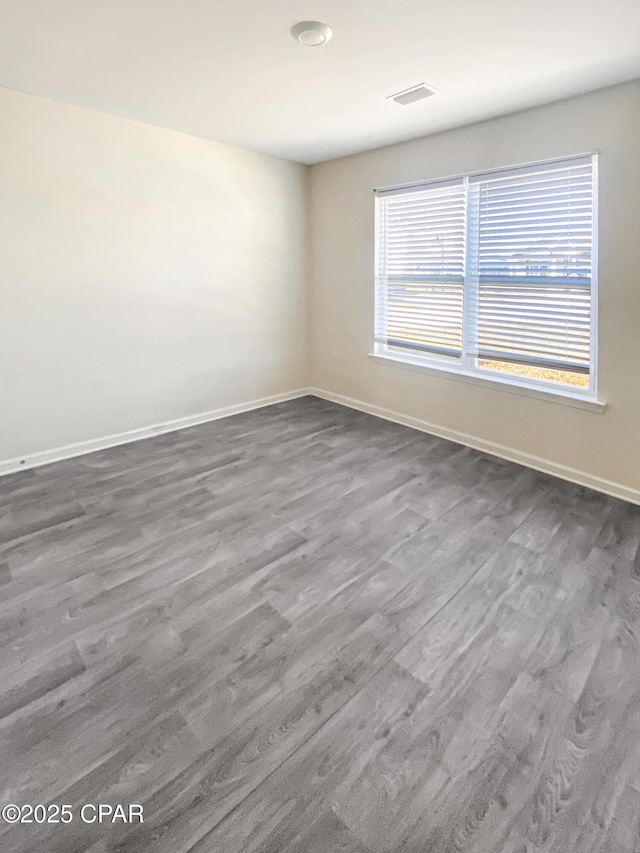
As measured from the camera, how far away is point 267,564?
7.98 ft

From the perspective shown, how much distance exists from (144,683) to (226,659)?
303 millimetres

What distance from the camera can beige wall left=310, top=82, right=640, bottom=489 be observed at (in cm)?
293

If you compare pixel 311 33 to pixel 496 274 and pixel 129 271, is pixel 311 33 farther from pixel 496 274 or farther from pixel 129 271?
pixel 129 271

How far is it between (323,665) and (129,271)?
11.2ft

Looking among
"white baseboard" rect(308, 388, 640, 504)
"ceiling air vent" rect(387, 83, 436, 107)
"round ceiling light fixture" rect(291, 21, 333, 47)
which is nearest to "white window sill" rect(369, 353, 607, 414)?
"white baseboard" rect(308, 388, 640, 504)

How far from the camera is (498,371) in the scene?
3.80 m

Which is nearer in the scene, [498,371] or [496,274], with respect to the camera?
[496,274]

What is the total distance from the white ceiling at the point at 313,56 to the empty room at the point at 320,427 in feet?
0.07

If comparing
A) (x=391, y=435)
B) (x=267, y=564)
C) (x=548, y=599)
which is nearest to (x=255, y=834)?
(x=267, y=564)

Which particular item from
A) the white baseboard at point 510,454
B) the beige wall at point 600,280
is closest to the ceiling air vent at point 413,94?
the beige wall at point 600,280
